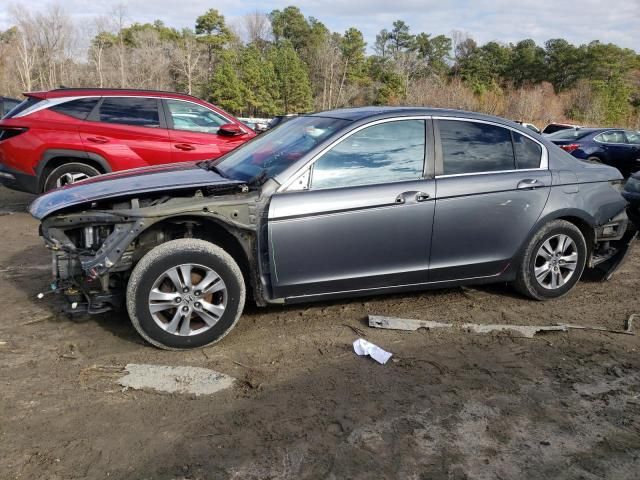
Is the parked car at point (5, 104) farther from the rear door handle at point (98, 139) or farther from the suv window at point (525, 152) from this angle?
the suv window at point (525, 152)

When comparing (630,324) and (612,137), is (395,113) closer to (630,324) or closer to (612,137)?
(630,324)

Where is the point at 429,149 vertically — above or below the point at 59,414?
above

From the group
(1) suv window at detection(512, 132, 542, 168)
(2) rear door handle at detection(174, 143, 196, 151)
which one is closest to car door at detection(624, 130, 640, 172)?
(1) suv window at detection(512, 132, 542, 168)

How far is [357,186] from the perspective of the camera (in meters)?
3.93

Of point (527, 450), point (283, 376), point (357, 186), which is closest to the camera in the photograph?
point (527, 450)

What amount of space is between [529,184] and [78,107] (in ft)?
20.1

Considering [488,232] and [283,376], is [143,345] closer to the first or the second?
[283,376]

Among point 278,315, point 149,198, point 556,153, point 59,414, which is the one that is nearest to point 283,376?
point 278,315

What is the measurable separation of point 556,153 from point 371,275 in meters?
2.15

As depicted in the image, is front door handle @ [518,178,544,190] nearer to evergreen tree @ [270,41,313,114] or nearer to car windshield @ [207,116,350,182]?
car windshield @ [207,116,350,182]

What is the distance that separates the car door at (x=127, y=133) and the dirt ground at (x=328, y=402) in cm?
336

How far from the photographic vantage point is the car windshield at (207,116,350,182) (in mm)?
3988

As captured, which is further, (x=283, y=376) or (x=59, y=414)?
(x=283, y=376)

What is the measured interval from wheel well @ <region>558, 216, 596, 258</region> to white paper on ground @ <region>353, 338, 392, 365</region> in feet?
7.42
